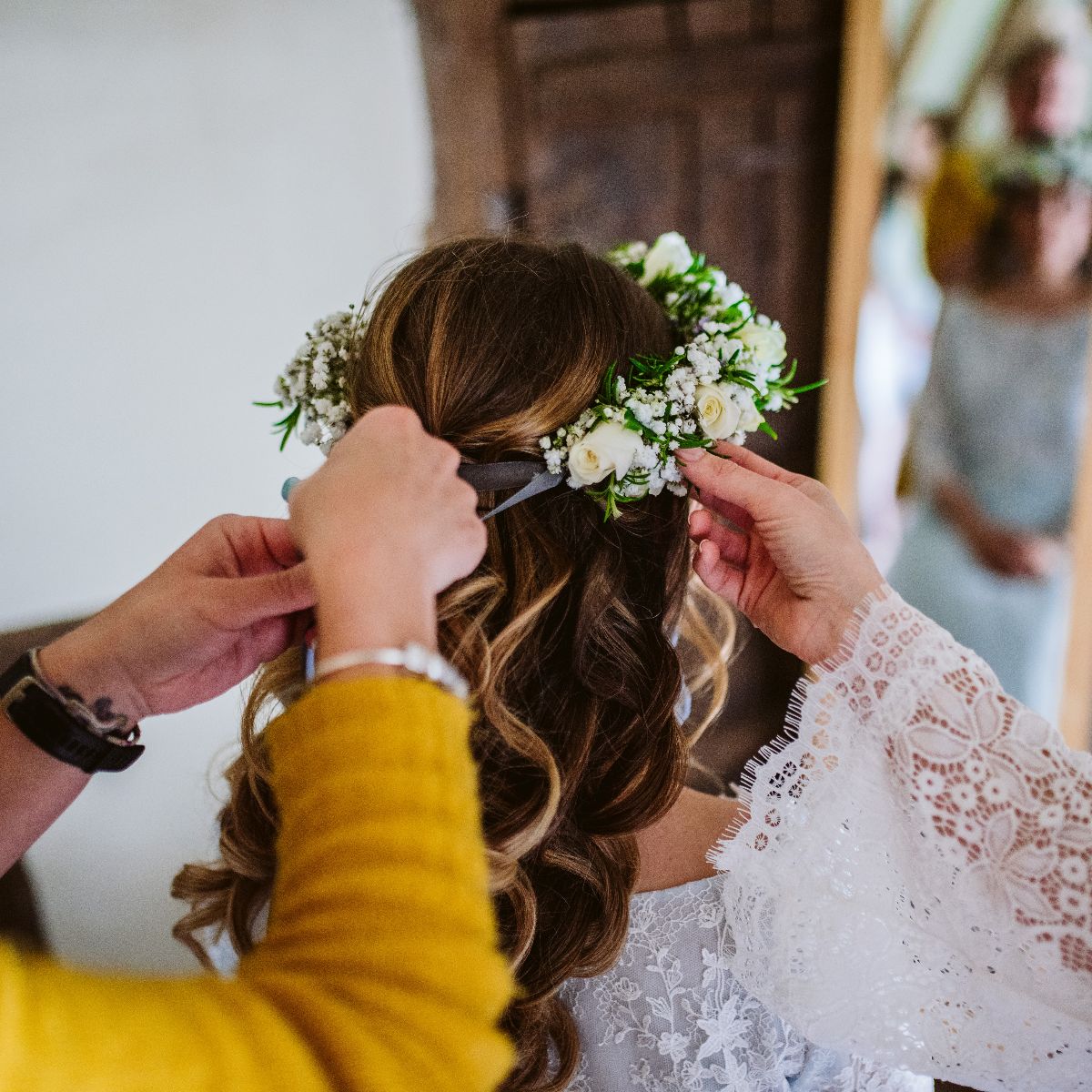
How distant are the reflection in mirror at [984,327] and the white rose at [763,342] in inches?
59.2

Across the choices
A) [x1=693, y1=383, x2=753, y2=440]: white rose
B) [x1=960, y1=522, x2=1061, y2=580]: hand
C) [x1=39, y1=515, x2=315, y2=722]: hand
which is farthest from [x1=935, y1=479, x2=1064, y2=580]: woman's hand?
[x1=39, y1=515, x2=315, y2=722]: hand

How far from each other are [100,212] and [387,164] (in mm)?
643

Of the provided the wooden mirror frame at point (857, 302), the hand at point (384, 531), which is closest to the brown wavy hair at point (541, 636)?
the hand at point (384, 531)

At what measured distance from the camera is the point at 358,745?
0.56 meters

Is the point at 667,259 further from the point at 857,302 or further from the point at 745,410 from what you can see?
the point at 857,302

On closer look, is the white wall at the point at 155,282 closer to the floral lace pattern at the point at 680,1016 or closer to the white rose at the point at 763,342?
the floral lace pattern at the point at 680,1016

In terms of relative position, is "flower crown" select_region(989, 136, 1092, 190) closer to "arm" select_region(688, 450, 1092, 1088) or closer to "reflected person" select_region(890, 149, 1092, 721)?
"reflected person" select_region(890, 149, 1092, 721)

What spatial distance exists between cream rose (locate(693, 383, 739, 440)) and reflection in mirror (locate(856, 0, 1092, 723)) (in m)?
1.68

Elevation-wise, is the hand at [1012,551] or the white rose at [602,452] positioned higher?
the white rose at [602,452]

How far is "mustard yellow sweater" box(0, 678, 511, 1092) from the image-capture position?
46 centimetres

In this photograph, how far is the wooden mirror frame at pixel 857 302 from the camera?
218 centimetres

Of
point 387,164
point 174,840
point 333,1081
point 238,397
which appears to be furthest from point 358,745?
point 387,164

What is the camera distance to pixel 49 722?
35.3 inches

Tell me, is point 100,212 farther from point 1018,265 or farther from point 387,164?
point 1018,265
